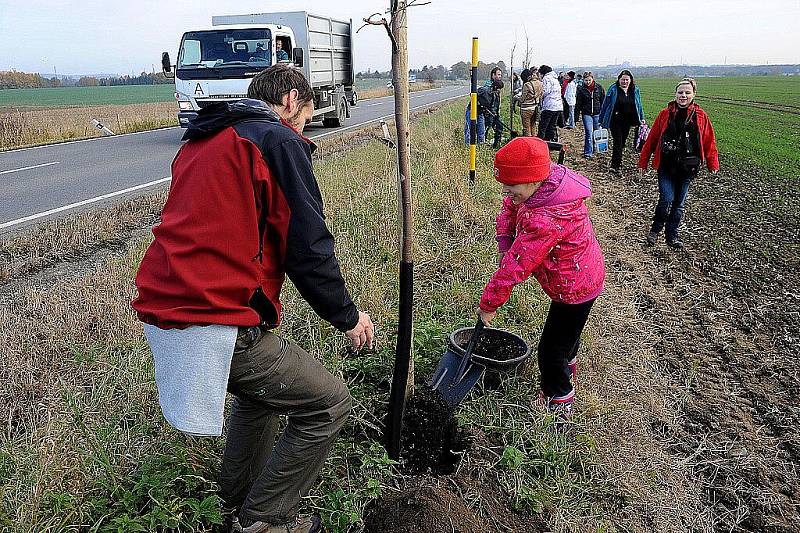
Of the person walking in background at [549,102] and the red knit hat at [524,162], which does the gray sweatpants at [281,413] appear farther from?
the person walking in background at [549,102]

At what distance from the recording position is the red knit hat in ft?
9.70

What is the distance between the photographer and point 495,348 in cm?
396

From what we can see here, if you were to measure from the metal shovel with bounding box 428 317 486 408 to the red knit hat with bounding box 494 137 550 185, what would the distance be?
0.92m

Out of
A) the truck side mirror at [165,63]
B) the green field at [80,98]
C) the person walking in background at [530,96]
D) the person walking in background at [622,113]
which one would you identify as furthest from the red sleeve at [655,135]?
the green field at [80,98]

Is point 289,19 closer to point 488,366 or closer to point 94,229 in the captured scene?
point 94,229

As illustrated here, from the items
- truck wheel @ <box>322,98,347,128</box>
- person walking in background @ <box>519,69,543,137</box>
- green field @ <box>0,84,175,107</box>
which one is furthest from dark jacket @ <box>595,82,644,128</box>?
green field @ <box>0,84,175,107</box>

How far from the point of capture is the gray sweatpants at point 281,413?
7.06 ft

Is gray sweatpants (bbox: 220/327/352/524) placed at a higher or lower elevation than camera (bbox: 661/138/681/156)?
lower

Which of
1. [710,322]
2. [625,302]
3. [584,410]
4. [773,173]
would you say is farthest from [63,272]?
[773,173]

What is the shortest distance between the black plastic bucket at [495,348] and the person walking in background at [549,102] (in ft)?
31.0

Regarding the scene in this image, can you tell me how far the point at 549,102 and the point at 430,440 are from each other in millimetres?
10581

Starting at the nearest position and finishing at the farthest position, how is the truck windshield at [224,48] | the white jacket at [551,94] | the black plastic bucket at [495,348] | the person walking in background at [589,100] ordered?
the black plastic bucket at [495,348], the white jacket at [551,94], the person walking in background at [589,100], the truck windshield at [224,48]

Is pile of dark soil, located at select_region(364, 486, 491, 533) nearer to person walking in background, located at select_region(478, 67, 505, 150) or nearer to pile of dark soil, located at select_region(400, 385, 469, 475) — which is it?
pile of dark soil, located at select_region(400, 385, 469, 475)

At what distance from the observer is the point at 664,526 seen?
285 centimetres
